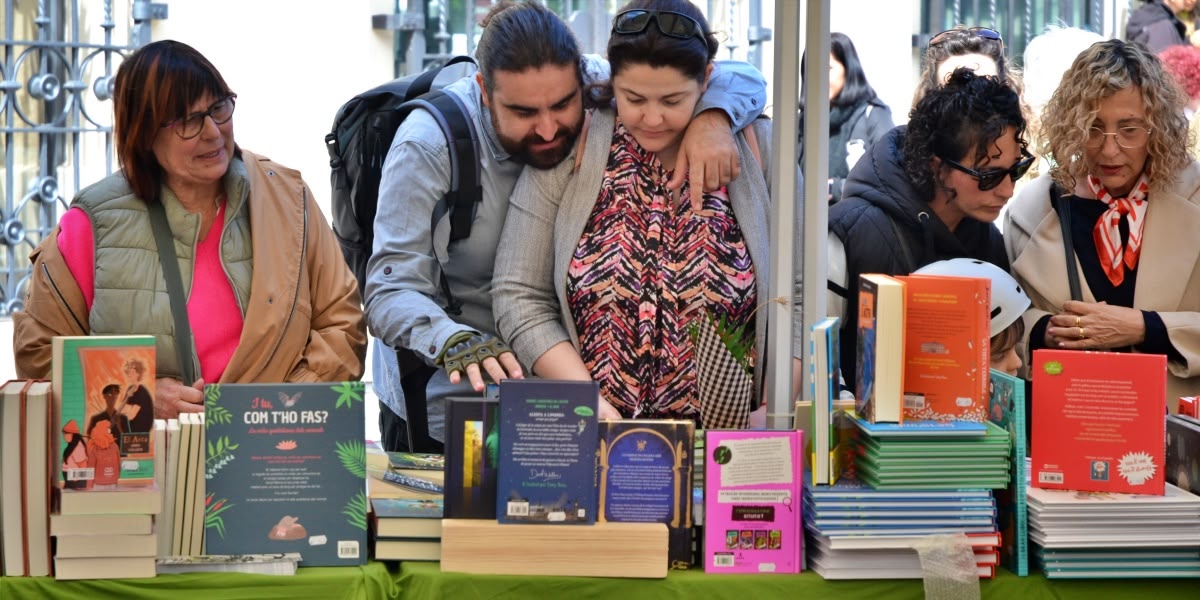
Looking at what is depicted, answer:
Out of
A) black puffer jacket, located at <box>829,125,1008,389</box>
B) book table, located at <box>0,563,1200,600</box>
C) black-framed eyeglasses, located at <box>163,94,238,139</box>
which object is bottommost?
book table, located at <box>0,563,1200,600</box>

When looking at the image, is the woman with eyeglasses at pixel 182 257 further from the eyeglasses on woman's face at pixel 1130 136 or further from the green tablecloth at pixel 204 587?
the eyeglasses on woman's face at pixel 1130 136

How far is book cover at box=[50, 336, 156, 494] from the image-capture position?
2340 millimetres

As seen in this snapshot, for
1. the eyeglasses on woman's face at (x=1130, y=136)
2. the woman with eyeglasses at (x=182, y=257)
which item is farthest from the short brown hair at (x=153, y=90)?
the eyeglasses on woman's face at (x=1130, y=136)

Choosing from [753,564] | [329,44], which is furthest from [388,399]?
[329,44]

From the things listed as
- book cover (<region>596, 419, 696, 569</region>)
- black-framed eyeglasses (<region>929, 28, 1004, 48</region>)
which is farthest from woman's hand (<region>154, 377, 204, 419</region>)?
black-framed eyeglasses (<region>929, 28, 1004, 48</region>)

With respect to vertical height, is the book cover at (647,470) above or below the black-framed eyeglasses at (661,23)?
below

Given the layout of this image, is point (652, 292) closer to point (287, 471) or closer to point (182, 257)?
point (287, 471)

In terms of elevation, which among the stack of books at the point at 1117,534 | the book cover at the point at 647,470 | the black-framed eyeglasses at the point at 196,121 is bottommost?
the stack of books at the point at 1117,534

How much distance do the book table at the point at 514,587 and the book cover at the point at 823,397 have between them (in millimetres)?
195

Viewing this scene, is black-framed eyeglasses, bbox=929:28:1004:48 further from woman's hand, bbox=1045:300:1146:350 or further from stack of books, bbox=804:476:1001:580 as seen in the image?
stack of books, bbox=804:476:1001:580

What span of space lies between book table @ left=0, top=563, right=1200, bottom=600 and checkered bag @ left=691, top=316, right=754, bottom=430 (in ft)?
1.70

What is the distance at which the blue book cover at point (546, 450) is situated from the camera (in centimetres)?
243

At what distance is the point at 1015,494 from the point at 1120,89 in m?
1.15

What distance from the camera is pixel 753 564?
2.50 m
